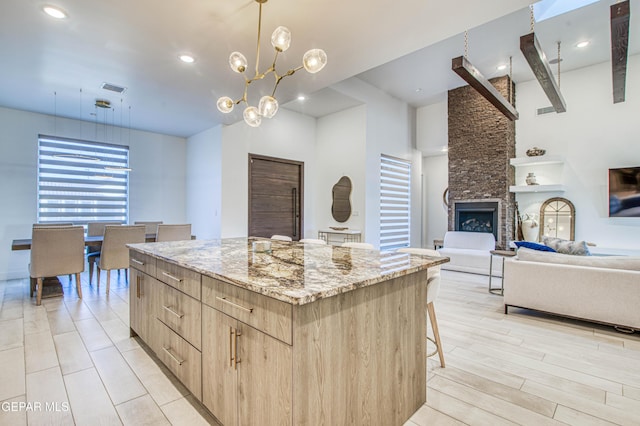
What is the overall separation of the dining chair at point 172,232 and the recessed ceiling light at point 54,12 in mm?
2674

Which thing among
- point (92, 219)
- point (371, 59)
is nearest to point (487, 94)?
A: point (371, 59)

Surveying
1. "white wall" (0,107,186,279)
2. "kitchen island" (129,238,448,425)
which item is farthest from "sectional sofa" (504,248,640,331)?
"white wall" (0,107,186,279)

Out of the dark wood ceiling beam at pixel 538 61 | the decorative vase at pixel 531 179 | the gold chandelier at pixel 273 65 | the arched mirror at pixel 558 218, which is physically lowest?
the arched mirror at pixel 558 218

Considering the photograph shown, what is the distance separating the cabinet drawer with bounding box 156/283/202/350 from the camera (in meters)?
1.67

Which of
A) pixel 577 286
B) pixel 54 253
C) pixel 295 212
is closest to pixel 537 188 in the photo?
pixel 577 286

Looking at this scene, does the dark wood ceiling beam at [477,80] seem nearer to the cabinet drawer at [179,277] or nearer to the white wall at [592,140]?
the white wall at [592,140]

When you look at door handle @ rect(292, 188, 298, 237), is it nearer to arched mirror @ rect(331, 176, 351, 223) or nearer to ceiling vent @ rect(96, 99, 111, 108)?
arched mirror @ rect(331, 176, 351, 223)

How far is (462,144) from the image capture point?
653cm

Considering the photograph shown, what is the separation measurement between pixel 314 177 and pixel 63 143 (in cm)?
471

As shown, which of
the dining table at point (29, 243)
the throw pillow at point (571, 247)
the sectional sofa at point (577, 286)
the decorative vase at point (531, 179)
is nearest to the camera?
the sectional sofa at point (577, 286)

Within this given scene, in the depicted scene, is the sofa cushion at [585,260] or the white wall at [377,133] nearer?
the sofa cushion at [585,260]

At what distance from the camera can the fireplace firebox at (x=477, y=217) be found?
6.13 m

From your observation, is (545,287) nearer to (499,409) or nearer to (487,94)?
(499,409)

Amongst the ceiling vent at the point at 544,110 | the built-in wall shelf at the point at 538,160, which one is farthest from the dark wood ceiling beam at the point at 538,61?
the ceiling vent at the point at 544,110
